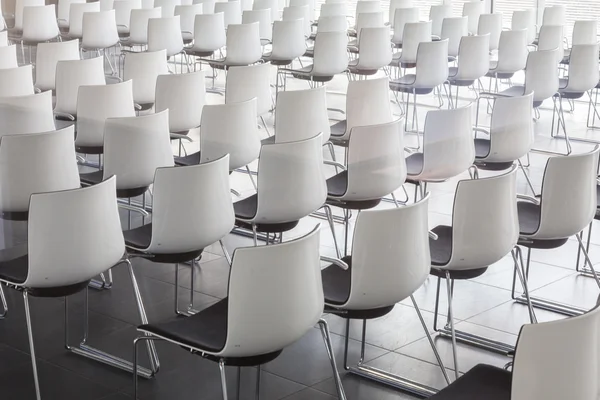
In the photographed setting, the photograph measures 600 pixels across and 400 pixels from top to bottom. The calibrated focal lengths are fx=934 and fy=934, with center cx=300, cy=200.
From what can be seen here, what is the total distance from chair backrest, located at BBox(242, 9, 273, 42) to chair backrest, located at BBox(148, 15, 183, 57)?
4.03 feet

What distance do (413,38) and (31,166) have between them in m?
5.90

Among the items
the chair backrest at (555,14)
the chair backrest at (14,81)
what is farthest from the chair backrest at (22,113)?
the chair backrest at (555,14)

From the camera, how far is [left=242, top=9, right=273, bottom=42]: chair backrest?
424 inches

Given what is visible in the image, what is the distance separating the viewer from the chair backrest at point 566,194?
467cm

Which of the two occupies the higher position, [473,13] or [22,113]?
→ [473,13]

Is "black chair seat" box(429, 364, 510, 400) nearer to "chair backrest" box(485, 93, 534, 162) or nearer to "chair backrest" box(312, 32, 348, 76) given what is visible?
"chair backrest" box(485, 93, 534, 162)

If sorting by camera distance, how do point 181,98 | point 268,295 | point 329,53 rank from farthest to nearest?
point 329,53 < point 181,98 < point 268,295

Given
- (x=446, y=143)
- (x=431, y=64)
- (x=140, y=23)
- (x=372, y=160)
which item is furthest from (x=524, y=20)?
(x=372, y=160)

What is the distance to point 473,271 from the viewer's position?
14.4 feet

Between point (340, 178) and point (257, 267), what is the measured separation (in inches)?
107

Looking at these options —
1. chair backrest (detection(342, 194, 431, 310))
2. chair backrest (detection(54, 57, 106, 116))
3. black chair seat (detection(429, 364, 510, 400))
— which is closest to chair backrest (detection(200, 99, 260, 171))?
chair backrest (detection(54, 57, 106, 116))

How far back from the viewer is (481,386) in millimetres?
3227

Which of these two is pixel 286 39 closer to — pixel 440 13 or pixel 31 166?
pixel 440 13

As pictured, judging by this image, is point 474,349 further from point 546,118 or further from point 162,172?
point 546,118
